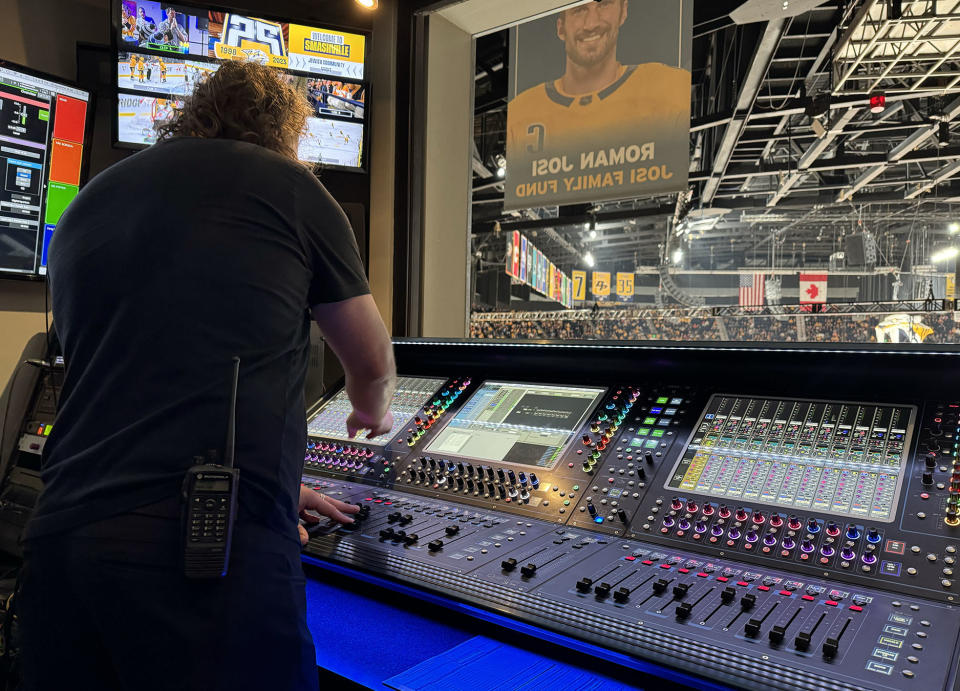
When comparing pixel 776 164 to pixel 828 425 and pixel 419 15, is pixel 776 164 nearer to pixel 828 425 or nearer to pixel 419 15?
pixel 419 15

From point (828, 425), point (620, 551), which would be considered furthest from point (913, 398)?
point (620, 551)

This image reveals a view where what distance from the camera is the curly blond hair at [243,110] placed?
118 cm

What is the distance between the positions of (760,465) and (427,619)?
0.78 meters

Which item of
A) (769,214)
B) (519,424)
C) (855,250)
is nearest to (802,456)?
(519,424)

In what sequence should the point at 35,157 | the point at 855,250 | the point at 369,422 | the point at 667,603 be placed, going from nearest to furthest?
the point at 667,603 → the point at 369,422 → the point at 35,157 → the point at 855,250

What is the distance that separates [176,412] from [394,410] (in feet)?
4.19

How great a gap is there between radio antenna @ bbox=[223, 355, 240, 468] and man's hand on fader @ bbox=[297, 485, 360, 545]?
0.69m

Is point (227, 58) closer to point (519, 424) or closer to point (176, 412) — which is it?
point (519, 424)

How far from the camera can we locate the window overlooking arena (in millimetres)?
5859

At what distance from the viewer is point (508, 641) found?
1201mm

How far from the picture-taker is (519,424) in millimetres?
1925

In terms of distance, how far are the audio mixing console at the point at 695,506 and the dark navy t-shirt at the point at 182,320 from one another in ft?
1.73

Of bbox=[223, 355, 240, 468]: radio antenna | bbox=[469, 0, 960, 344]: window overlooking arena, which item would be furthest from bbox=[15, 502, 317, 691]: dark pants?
bbox=[469, 0, 960, 344]: window overlooking arena

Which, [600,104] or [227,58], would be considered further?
[600,104]
